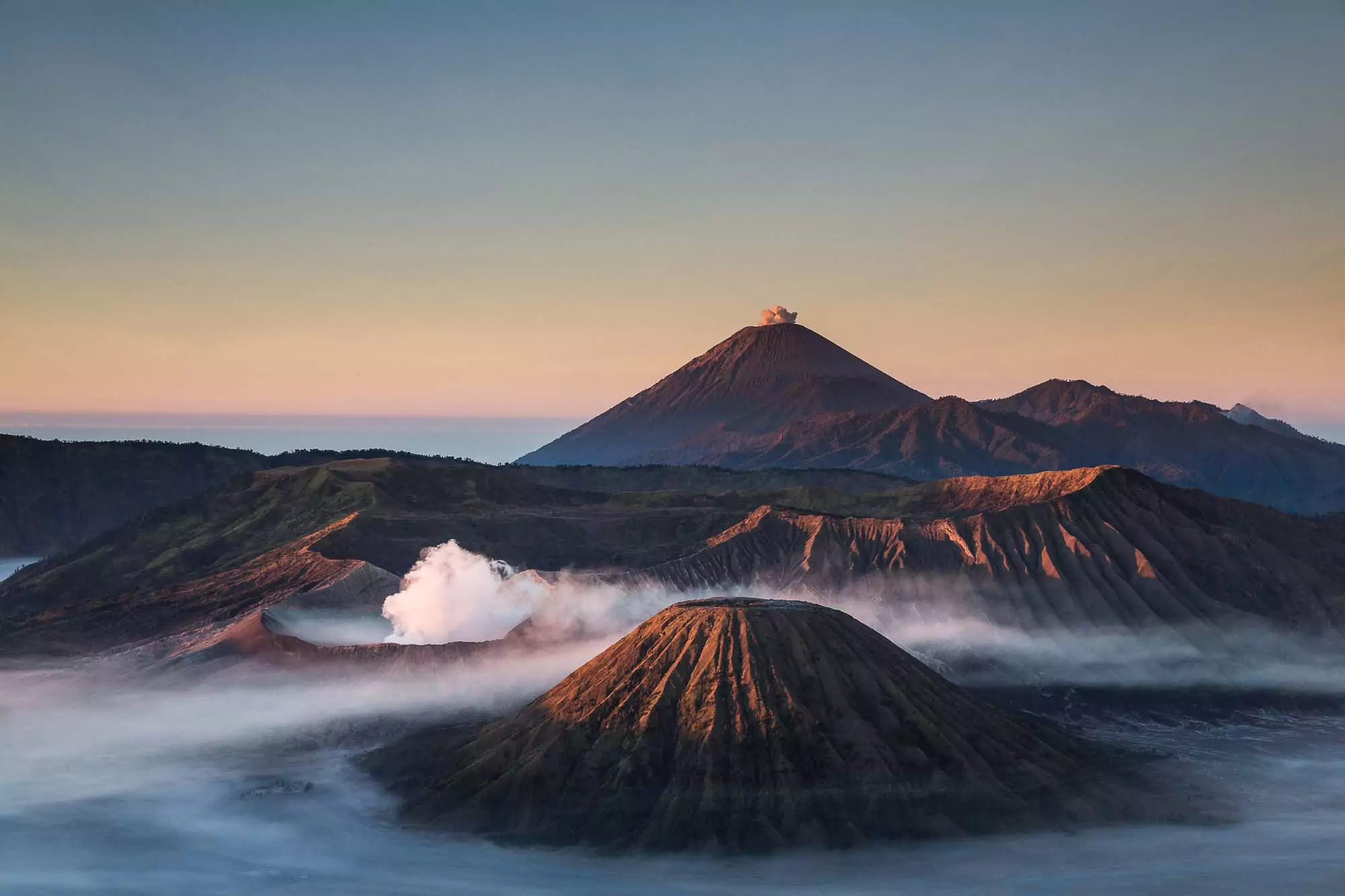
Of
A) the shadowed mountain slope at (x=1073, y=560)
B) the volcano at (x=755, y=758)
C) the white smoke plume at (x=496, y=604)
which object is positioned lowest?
the volcano at (x=755, y=758)

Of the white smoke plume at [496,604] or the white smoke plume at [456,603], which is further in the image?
the white smoke plume at [496,604]

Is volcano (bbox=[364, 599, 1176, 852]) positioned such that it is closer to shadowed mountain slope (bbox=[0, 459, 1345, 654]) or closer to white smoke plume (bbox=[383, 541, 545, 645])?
white smoke plume (bbox=[383, 541, 545, 645])

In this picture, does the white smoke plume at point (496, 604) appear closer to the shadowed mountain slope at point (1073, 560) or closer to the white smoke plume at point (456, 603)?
the white smoke plume at point (456, 603)

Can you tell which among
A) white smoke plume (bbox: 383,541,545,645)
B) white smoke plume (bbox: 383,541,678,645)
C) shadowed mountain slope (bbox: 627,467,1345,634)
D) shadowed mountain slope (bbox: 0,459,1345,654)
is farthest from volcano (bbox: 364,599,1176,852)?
shadowed mountain slope (bbox: 0,459,1345,654)

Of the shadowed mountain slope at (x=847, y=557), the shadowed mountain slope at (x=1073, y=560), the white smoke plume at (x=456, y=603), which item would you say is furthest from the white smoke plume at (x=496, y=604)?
the shadowed mountain slope at (x=1073, y=560)

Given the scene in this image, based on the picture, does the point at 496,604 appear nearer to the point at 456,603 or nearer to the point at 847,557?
the point at 456,603

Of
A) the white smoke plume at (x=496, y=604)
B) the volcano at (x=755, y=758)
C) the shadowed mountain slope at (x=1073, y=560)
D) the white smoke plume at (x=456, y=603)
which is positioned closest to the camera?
the volcano at (x=755, y=758)

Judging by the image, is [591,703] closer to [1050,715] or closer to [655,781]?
[655,781]

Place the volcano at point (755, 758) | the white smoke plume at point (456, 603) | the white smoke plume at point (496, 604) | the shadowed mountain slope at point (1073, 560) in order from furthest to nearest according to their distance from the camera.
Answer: the shadowed mountain slope at point (1073, 560)
the white smoke plume at point (496, 604)
the white smoke plume at point (456, 603)
the volcano at point (755, 758)

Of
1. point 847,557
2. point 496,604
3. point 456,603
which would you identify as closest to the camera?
point 456,603

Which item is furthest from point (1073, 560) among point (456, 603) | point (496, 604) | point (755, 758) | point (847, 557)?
point (755, 758)

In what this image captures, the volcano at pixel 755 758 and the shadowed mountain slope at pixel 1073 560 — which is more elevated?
the shadowed mountain slope at pixel 1073 560
